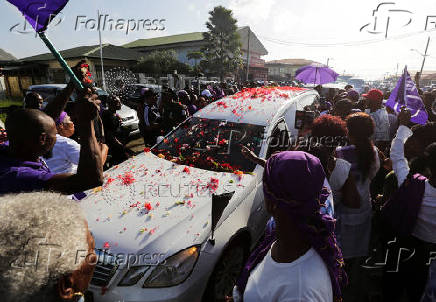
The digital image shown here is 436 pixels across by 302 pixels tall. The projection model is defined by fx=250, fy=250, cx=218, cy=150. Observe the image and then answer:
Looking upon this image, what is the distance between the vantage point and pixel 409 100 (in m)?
3.39

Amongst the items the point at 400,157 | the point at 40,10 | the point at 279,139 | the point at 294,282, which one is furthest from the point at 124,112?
the point at 294,282

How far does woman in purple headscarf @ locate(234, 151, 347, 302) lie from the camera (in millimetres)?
1099

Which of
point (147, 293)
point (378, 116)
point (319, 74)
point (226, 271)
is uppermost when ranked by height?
point (319, 74)

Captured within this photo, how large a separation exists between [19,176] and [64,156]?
4.14 feet

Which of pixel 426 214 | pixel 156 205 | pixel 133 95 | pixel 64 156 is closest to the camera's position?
pixel 426 214

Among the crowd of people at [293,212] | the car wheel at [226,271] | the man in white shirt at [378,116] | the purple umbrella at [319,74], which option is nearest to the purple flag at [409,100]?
the crowd of people at [293,212]

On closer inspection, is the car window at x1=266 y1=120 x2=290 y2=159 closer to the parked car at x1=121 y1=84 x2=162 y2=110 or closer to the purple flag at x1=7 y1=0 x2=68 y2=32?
the purple flag at x1=7 y1=0 x2=68 y2=32

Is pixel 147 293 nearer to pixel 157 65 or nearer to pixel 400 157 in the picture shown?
pixel 400 157

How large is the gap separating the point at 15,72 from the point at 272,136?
36437mm

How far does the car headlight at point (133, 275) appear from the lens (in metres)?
2.05

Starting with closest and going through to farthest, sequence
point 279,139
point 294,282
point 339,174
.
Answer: point 294,282 → point 339,174 → point 279,139

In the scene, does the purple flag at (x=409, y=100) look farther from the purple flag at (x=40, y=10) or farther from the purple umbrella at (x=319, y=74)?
the purple umbrella at (x=319, y=74)

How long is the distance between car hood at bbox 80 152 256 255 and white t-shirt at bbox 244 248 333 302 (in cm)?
110

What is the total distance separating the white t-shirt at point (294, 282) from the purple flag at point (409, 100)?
311cm
